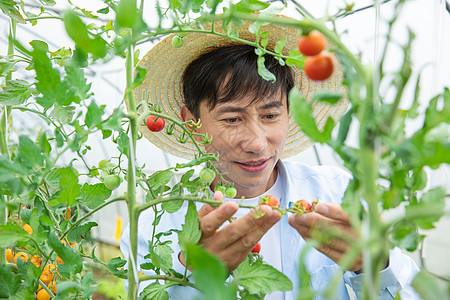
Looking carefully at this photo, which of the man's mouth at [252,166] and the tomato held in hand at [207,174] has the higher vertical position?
the tomato held in hand at [207,174]

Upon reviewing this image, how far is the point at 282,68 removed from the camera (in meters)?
1.23

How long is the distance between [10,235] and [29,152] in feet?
0.57

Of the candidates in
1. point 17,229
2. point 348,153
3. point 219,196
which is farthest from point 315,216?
point 17,229

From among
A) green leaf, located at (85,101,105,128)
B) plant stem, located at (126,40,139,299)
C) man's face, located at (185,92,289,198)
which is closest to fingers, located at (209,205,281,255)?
plant stem, located at (126,40,139,299)

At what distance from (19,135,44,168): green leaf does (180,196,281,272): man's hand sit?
229 millimetres

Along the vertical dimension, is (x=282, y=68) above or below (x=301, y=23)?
below

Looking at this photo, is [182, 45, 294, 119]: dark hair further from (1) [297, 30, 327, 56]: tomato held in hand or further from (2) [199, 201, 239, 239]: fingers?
(1) [297, 30, 327, 56]: tomato held in hand

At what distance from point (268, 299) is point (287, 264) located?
0.38 ft

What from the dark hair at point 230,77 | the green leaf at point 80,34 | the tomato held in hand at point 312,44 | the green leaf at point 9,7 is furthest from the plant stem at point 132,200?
the dark hair at point 230,77

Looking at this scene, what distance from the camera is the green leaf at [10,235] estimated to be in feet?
1.83

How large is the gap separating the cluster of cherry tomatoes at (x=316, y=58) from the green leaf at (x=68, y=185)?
12.1 inches

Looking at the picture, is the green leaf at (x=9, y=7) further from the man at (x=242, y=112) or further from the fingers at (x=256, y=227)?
the fingers at (x=256, y=227)

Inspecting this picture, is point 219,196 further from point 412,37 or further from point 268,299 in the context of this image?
point 268,299

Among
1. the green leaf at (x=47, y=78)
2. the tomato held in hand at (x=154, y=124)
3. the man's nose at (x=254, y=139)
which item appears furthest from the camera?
the man's nose at (x=254, y=139)
